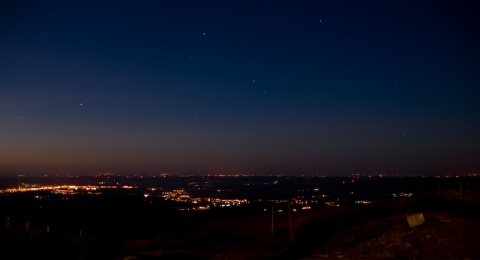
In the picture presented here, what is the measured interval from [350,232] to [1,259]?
15.9 metres

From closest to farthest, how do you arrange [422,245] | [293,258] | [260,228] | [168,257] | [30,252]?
[30,252] < [422,245] < [293,258] < [168,257] < [260,228]

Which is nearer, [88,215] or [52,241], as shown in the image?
[52,241]

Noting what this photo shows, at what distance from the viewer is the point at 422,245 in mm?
15023

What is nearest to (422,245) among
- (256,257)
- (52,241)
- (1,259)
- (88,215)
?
(256,257)

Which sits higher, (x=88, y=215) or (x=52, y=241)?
(x=52, y=241)

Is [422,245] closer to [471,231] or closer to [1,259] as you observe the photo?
[471,231]

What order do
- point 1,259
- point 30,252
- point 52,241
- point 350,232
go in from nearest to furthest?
point 1,259
point 30,252
point 52,241
point 350,232

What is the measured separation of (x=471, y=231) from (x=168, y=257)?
12.6 m

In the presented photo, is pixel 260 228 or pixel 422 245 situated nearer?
pixel 422 245

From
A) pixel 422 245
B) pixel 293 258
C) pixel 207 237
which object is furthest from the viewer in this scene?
pixel 207 237

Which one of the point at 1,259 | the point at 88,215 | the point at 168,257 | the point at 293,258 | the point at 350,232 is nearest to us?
the point at 1,259

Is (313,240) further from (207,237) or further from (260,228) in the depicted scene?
(260,228)

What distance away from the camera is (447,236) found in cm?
1524

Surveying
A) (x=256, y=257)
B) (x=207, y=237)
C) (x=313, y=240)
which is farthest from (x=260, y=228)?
(x=256, y=257)
